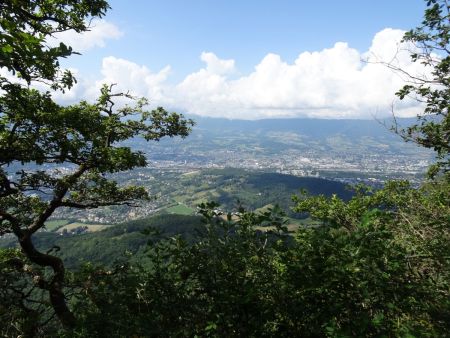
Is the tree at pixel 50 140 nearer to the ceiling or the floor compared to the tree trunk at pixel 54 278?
nearer to the ceiling

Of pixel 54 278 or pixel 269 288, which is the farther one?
pixel 54 278

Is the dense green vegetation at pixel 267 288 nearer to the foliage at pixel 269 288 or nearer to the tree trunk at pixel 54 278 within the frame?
the foliage at pixel 269 288

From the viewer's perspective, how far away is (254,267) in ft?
19.1

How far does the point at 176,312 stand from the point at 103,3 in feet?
29.3

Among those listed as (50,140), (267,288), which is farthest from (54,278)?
(267,288)

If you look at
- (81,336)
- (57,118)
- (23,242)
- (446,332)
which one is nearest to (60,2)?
(57,118)

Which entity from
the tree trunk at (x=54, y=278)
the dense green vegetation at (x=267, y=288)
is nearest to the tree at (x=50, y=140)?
the tree trunk at (x=54, y=278)

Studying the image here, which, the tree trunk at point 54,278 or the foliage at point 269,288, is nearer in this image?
the foliage at point 269,288

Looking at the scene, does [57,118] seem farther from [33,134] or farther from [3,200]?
[3,200]

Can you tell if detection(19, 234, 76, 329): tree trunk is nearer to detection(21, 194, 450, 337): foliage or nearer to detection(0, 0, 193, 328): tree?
detection(0, 0, 193, 328): tree

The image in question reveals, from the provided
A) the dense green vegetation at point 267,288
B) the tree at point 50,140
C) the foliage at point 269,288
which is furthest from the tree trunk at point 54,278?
the foliage at point 269,288

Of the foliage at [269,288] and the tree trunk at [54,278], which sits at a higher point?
the foliage at [269,288]

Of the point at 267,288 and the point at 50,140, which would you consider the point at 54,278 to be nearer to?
the point at 50,140

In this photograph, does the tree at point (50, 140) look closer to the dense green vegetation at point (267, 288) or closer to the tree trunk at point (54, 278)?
the tree trunk at point (54, 278)
